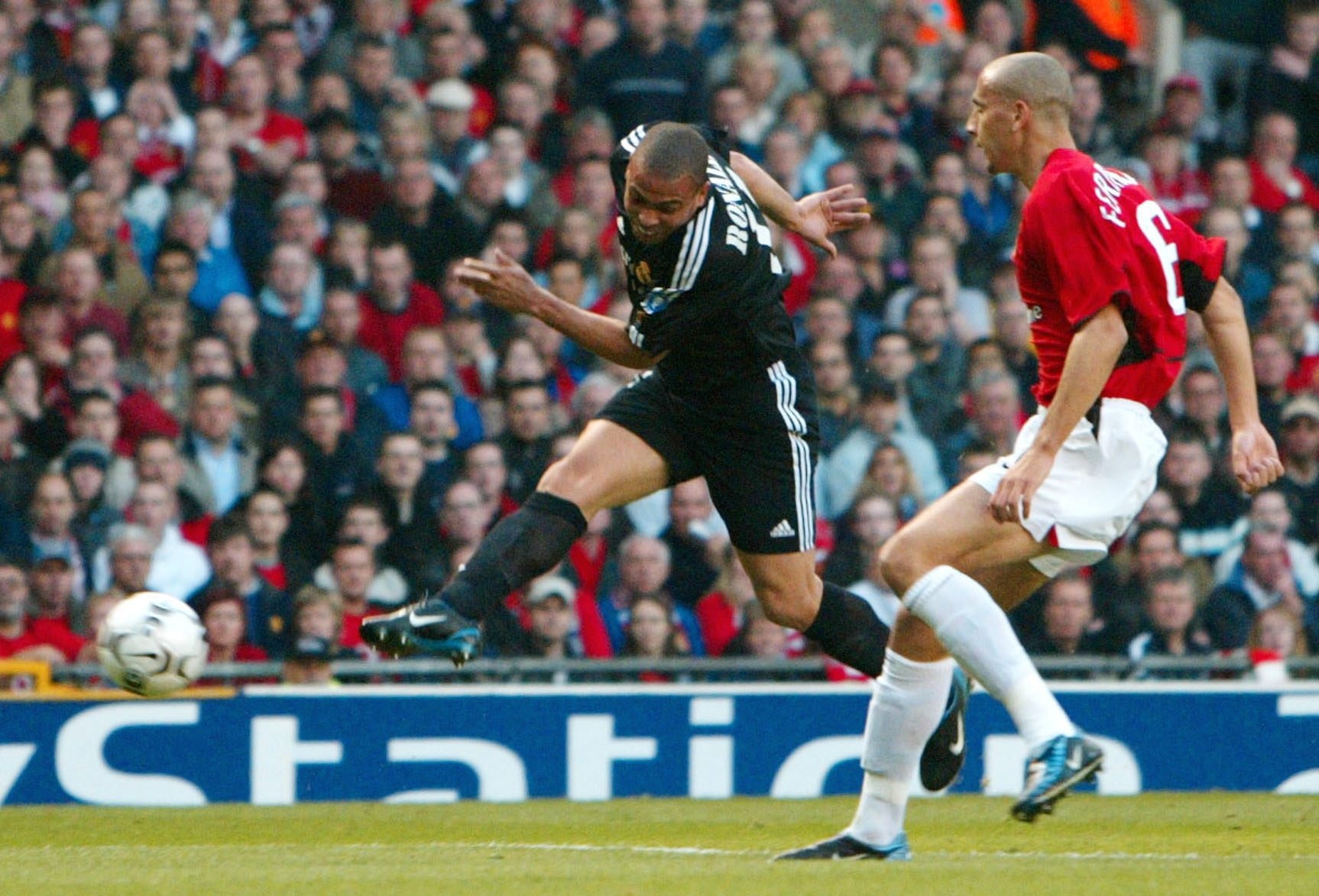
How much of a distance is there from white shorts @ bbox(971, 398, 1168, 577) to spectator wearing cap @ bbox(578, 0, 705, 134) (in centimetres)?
700

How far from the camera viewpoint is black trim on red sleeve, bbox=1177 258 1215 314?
6340mm

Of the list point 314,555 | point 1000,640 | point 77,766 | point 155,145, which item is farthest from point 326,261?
point 1000,640

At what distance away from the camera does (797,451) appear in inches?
280

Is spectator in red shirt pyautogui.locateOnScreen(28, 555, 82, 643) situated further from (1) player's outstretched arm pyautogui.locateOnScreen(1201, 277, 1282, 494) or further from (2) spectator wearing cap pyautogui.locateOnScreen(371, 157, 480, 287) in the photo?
(1) player's outstretched arm pyautogui.locateOnScreen(1201, 277, 1282, 494)

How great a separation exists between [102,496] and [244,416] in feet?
2.94

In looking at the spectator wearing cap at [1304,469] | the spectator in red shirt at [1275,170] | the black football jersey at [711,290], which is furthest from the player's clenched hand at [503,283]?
the spectator in red shirt at [1275,170]

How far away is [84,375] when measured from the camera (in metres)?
10.7

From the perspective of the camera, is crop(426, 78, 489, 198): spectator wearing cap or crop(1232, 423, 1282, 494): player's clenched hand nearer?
crop(1232, 423, 1282, 494): player's clenched hand

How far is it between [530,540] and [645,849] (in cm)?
109

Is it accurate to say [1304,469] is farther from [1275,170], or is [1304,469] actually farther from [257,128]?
[257,128]

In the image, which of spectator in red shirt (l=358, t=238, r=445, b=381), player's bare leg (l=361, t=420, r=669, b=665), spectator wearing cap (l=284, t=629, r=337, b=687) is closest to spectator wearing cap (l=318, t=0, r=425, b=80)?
spectator in red shirt (l=358, t=238, r=445, b=381)

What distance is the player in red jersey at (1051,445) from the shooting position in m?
6.00

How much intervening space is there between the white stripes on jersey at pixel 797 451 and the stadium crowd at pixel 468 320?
10.5 feet

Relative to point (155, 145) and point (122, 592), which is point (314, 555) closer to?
point (122, 592)
